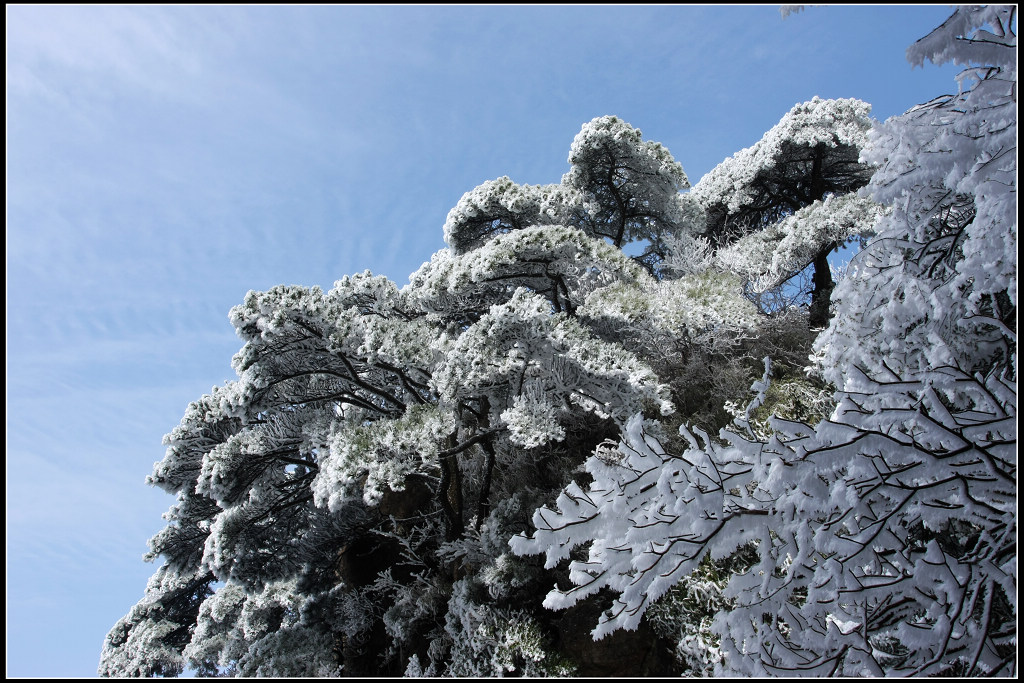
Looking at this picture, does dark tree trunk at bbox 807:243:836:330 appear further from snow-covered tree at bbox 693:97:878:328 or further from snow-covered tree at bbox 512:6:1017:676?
snow-covered tree at bbox 512:6:1017:676

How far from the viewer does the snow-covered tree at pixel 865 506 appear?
9.32 feet

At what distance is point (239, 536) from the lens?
1004 centimetres

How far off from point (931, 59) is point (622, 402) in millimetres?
6075

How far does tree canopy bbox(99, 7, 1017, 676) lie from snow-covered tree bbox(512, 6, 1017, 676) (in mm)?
21

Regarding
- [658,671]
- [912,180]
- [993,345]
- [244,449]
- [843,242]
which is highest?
[843,242]

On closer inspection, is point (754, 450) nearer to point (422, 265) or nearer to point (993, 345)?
point (993, 345)

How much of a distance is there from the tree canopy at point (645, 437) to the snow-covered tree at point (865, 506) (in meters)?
0.02

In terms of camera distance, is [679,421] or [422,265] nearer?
[679,421]

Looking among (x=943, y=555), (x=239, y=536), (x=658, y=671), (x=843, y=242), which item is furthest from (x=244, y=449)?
(x=843, y=242)

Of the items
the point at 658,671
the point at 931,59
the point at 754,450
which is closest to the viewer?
the point at 754,450

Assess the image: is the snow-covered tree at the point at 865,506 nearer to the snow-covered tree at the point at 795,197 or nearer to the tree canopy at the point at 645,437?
the tree canopy at the point at 645,437

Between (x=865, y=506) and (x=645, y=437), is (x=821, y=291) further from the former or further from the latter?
(x=865, y=506)

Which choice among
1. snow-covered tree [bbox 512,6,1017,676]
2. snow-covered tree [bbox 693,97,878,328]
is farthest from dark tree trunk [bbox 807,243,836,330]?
snow-covered tree [bbox 512,6,1017,676]

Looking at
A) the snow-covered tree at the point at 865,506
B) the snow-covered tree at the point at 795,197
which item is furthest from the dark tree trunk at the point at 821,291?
the snow-covered tree at the point at 865,506
